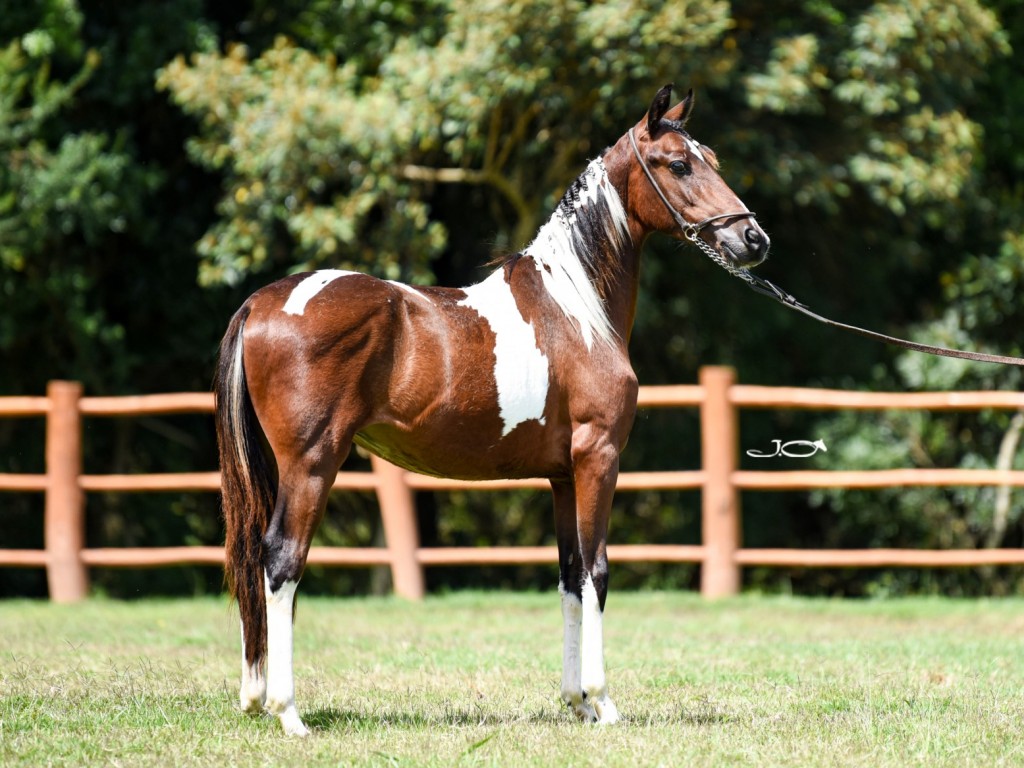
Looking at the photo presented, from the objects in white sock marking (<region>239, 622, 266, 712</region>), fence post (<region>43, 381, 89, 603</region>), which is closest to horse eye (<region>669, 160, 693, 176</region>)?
white sock marking (<region>239, 622, 266, 712</region>)

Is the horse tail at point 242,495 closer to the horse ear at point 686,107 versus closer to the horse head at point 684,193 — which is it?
the horse head at point 684,193

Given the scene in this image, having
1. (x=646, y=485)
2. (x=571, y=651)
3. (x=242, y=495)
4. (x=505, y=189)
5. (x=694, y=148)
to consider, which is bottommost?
(x=646, y=485)

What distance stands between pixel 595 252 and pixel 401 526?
468cm

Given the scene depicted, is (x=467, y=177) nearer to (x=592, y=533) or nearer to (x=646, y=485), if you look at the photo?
(x=646, y=485)

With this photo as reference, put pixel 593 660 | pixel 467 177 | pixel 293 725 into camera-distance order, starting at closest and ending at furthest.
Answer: pixel 293 725 < pixel 593 660 < pixel 467 177

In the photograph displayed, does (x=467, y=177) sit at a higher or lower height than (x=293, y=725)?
higher

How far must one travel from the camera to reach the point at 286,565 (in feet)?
14.6

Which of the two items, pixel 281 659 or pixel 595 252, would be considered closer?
pixel 281 659

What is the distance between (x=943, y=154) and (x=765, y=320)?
261 centimetres

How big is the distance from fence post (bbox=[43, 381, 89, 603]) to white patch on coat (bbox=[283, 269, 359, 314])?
5.21 m

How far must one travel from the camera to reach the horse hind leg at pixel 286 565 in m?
4.43

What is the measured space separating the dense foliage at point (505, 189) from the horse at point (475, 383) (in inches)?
163

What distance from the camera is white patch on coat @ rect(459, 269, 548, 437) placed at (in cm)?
472

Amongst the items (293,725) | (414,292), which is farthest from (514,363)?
(293,725)
